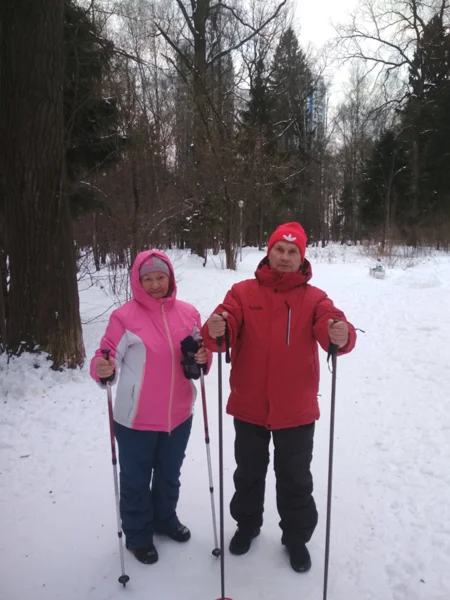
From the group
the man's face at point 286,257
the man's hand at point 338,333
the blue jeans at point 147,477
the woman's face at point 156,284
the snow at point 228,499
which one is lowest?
the snow at point 228,499

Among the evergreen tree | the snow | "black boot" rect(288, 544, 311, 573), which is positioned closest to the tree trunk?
the snow

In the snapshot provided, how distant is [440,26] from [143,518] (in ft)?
91.9

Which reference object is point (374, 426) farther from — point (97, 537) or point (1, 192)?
point (1, 192)

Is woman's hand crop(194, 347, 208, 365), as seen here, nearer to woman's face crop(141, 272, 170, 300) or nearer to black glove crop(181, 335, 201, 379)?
black glove crop(181, 335, 201, 379)

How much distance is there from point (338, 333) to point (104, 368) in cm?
115

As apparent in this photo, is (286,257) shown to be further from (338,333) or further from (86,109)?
(86,109)

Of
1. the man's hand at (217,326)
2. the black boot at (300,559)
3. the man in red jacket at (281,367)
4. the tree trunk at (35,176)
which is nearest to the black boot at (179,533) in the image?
the man in red jacket at (281,367)

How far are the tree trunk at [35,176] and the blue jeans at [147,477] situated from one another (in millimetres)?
2691

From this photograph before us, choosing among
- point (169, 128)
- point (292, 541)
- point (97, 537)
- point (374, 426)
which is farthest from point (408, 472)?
point (169, 128)

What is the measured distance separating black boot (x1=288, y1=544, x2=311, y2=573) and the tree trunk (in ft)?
10.8

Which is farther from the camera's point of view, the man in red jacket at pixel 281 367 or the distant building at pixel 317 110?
the distant building at pixel 317 110

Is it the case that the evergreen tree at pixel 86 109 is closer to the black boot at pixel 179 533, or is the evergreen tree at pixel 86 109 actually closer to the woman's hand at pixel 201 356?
the woman's hand at pixel 201 356

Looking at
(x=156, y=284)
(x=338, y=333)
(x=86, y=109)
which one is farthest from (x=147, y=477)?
(x=86, y=109)

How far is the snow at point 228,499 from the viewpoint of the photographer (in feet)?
7.50
